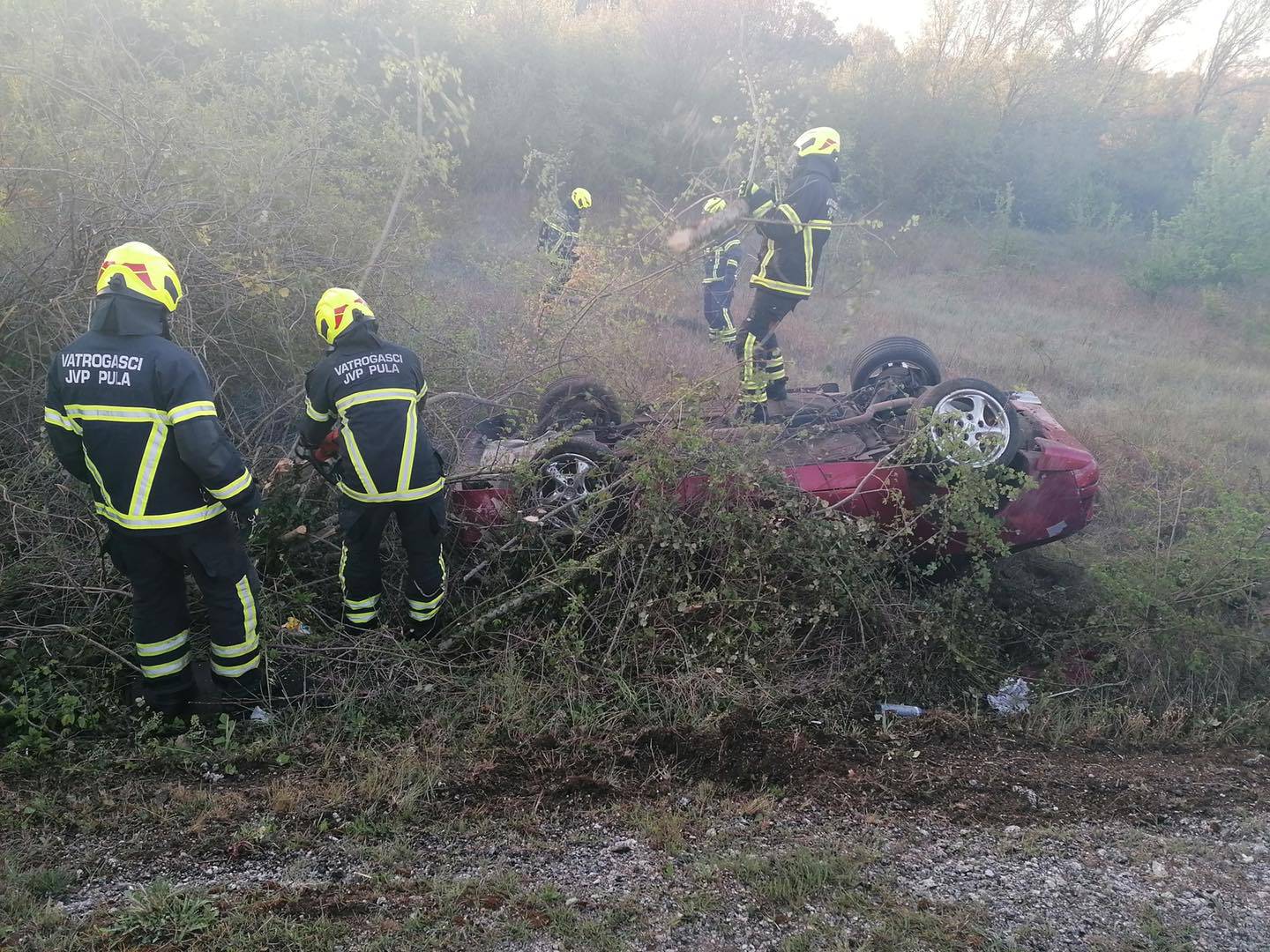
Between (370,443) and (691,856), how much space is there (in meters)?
2.20

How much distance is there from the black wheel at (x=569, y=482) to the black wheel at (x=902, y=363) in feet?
7.73

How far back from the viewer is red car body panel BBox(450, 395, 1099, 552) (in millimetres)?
4359

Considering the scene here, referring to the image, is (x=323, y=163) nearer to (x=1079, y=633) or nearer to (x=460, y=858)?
(x=460, y=858)

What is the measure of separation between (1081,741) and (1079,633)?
914 millimetres

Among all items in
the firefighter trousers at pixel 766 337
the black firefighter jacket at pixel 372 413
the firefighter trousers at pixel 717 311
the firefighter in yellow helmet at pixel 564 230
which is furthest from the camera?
the firefighter in yellow helmet at pixel 564 230

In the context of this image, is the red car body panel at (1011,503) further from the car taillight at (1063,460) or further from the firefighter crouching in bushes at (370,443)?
the firefighter crouching in bushes at (370,443)

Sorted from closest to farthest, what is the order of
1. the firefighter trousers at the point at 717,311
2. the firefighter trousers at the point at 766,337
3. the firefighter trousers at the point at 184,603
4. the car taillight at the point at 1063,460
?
the firefighter trousers at the point at 184,603 < the car taillight at the point at 1063,460 < the firefighter trousers at the point at 766,337 < the firefighter trousers at the point at 717,311

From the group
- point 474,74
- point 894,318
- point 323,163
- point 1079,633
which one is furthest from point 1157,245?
point 323,163

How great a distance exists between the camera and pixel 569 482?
4445 millimetres

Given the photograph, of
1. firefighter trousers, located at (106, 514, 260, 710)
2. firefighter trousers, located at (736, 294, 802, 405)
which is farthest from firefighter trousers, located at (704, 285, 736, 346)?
firefighter trousers, located at (106, 514, 260, 710)

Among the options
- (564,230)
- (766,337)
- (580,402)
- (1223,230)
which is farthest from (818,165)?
(1223,230)

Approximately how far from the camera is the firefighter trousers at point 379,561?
12.4 ft

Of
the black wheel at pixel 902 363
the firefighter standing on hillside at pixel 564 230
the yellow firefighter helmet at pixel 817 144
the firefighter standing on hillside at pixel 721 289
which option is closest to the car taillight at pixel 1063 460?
the black wheel at pixel 902 363

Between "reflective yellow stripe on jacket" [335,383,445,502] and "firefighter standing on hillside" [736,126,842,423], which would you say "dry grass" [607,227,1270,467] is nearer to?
"firefighter standing on hillside" [736,126,842,423]
